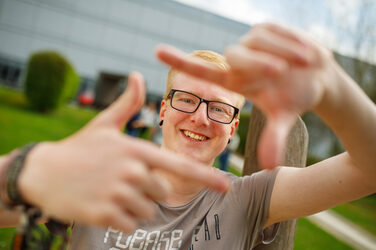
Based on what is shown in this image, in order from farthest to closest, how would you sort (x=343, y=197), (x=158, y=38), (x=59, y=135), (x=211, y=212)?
(x=158, y=38), (x=59, y=135), (x=211, y=212), (x=343, y=197)

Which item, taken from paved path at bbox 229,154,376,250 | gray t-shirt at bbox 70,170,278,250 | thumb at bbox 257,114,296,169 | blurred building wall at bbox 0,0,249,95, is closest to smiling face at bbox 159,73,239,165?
gray t-shirt at bbox 70,170,278,250

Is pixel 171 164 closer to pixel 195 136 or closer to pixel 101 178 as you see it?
pixel 101 178

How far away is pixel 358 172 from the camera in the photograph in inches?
45.3

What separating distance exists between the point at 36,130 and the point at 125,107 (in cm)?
906

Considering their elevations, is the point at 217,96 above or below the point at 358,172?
above

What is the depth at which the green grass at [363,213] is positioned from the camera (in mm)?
7088

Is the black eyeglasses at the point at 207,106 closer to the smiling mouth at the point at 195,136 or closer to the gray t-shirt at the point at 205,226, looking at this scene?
the smiling mouth at the point at 195,136

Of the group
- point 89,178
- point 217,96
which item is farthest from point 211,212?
point 89,178

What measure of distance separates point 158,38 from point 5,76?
11.8 m

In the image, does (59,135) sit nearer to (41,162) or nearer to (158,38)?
(41,162)

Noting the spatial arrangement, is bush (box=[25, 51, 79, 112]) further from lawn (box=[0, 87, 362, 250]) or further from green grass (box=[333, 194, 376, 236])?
green grass (box=[333, 194, 376, 236])

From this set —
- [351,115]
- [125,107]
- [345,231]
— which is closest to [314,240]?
[345,231]

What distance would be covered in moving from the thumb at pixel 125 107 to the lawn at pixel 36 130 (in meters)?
3.30

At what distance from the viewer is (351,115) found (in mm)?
967
